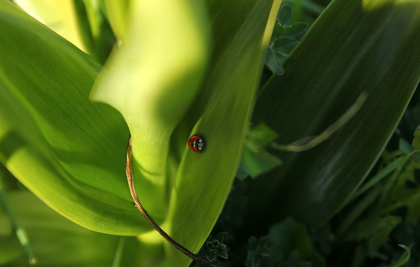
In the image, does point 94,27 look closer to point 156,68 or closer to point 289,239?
point 156,68

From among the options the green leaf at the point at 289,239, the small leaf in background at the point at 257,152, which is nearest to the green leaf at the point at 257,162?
the small leaf in background at the point at 257,152

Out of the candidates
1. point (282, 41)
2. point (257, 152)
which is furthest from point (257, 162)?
Result: point (282, 41)

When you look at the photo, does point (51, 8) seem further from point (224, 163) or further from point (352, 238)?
point (352, 238)

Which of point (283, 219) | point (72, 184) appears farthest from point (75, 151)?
point (283, 219)

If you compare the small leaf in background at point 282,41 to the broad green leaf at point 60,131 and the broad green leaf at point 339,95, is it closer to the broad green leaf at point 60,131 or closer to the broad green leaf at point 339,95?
the broad green leaf at point 339,95

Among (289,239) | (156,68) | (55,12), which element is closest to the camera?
(156,68)

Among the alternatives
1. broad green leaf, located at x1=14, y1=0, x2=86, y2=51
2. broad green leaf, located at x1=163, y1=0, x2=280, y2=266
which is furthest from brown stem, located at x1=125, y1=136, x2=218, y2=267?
broad green leaf, located at x1=14, y1=0, x2=86, y2=51

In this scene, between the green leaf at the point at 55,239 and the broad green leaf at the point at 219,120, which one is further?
the green leaf at the point at 55,239
